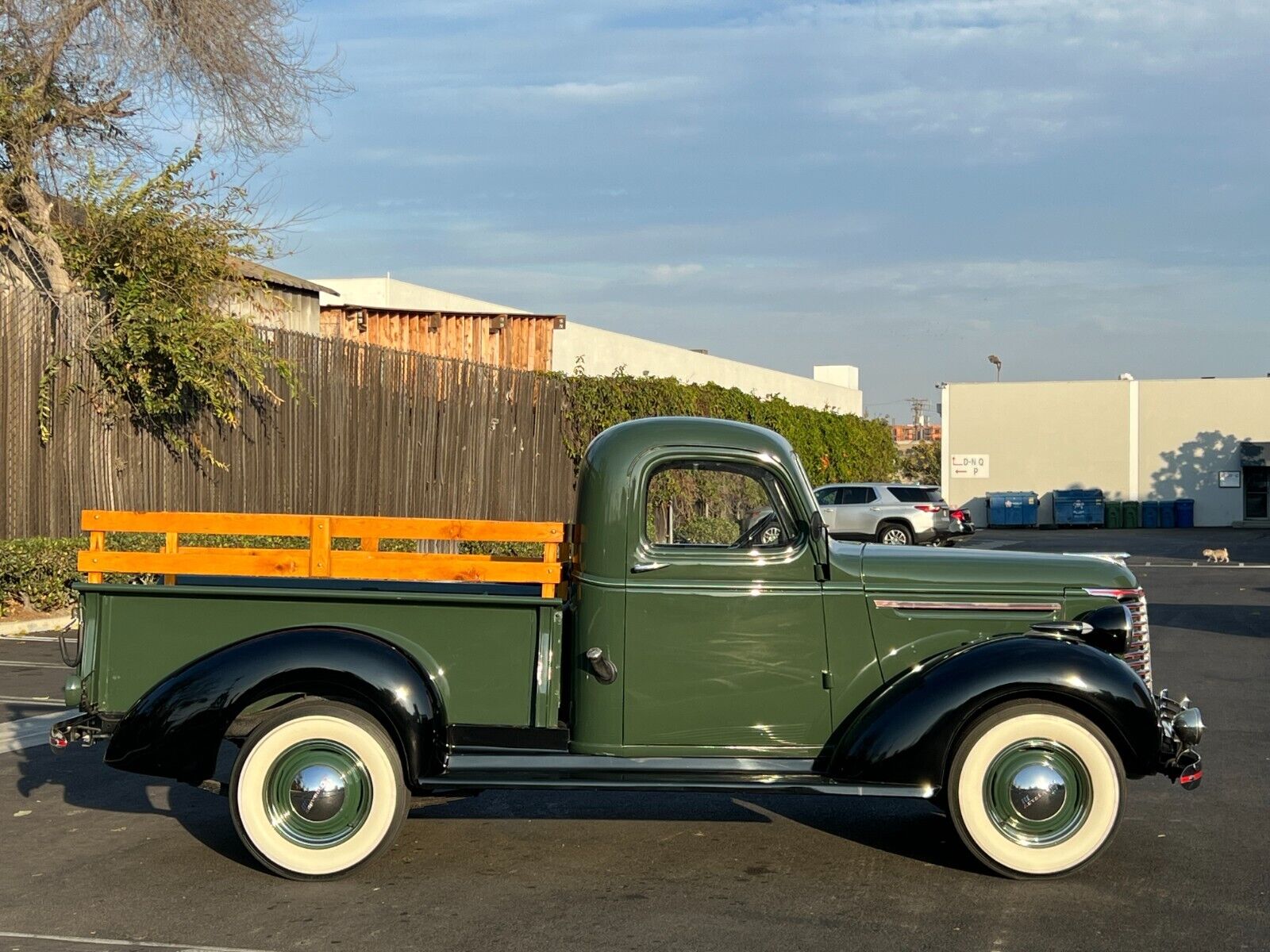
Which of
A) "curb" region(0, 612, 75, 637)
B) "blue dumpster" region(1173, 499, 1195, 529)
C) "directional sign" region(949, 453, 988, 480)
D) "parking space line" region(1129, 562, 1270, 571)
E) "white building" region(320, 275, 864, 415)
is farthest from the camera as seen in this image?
"directional sign" region(949, 453, 988, 480)

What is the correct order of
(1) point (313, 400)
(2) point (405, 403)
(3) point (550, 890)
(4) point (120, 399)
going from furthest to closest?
(2) point (405, 403) < (1) point (313, 400) < (4) point (120, 399) < (3) point (550, 890)

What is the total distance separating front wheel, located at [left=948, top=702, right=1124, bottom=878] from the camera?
5594 millimetres

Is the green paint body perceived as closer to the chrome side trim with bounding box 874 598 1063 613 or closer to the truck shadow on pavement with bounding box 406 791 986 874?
the chrome side trim with bounding box 874 598 1063 613

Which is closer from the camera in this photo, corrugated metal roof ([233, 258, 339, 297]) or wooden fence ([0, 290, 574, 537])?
wooden fence ([0, 290, 574, 537])

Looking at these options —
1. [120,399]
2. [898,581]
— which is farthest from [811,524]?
[120,399]

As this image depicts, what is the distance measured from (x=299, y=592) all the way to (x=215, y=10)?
14.1 meters

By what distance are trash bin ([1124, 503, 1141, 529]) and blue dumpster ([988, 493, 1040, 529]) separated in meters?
2.91

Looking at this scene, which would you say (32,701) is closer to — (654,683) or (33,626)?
(33,626)

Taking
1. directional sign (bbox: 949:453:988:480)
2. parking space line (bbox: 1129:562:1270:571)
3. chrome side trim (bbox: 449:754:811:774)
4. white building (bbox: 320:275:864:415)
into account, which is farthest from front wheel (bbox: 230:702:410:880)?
directional sign (bbox: 949:453:988:480)

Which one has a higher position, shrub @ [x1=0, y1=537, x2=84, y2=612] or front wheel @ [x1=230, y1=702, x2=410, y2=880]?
shrub @ [x1=0, y1=537, x2=84, y2=612]

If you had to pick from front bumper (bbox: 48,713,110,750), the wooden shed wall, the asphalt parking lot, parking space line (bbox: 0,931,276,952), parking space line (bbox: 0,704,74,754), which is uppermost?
the wooden shed wall

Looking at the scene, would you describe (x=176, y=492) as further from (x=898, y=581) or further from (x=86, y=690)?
(x=898, y=581)

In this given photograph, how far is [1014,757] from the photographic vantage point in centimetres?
563

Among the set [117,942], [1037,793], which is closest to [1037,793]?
[1037,793]
